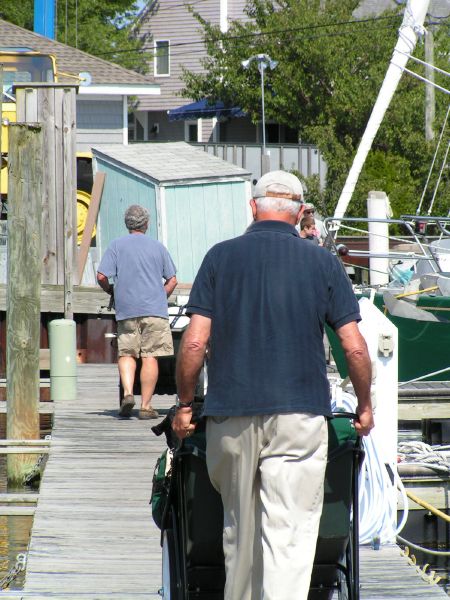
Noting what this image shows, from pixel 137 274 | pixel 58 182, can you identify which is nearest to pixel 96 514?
pixel 137 274

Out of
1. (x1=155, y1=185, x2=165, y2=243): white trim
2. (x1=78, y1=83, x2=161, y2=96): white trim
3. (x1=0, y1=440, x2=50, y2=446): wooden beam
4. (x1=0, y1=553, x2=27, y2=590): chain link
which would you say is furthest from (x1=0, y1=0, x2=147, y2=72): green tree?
(x1=0, y1=553, x2=27, y2=590): chain link

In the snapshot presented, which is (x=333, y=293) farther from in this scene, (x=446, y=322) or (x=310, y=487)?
(x=446, y=322)

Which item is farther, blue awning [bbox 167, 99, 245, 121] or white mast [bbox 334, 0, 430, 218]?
blue awning [bbox 167, 99, 245, 121]

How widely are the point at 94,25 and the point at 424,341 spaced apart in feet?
95.1

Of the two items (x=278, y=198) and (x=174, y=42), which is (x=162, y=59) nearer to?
(x=174, y=42)

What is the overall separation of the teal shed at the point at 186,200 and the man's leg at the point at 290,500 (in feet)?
35.6

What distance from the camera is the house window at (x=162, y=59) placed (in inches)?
1703

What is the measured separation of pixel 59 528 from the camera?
6605 mm

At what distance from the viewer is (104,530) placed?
662 cm

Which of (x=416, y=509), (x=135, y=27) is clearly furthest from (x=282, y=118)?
(x=416, y=509)

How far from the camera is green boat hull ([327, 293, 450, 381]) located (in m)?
11.9

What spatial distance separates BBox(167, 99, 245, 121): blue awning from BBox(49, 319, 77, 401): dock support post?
24.0 m

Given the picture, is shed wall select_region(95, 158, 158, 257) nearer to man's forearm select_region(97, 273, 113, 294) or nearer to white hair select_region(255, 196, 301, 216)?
man's forearm select_region(97, 273, 113, 294)

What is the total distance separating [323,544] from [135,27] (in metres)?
41.3
